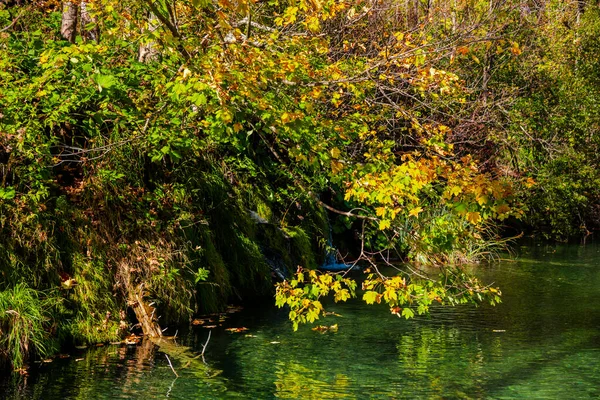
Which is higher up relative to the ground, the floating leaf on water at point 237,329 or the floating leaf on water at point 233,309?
the floating leaf on water at point 233,309

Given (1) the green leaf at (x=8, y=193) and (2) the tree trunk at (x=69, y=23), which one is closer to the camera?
(1) the green leaf at (x=8, y=193)

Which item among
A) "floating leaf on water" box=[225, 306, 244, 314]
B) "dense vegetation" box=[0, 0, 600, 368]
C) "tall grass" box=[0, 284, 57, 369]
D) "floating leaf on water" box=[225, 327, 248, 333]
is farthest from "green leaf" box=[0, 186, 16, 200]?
"floating leaf on water" box=[225, 306, 244, 314]

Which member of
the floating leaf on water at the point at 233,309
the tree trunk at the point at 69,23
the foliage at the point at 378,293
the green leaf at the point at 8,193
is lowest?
the floating leaf on water at the point at 233,309

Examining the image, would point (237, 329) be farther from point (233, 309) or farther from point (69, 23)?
point (69, 23)

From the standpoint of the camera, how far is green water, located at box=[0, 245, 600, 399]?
8.45 meters

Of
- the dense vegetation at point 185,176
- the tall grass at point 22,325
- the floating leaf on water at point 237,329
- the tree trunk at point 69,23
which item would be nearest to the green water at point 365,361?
the floating leaf on water at point 237,329

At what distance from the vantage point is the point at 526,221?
24031 millimetres

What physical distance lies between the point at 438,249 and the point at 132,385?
11.0ft

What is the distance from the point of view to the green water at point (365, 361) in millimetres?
8445

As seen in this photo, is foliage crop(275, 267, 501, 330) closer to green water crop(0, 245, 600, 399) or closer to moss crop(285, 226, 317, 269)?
green water crop(0, 245, 600, 399)

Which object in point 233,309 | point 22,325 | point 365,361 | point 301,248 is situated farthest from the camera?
point 301,248

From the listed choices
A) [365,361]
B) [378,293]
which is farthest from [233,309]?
[378,293]

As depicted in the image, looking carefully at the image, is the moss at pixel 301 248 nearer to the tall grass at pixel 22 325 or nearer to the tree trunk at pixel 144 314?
the tree trunk at pixel 144 314

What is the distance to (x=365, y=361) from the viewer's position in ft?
31.6
